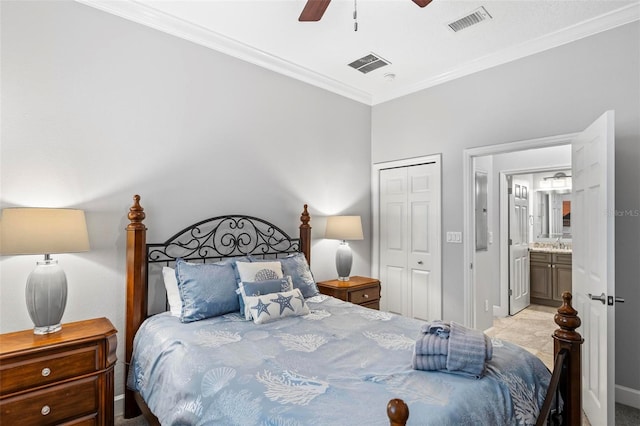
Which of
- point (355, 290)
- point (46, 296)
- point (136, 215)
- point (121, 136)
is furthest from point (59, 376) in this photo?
point (355, 290)

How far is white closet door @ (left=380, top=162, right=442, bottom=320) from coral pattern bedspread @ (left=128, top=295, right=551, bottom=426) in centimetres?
175

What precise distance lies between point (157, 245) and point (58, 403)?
113cm

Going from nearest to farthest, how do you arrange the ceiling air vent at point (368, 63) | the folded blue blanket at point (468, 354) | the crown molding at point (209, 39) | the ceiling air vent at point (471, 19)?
the folded blue blanket at point (468, 354)
the crown molding at point (209, 39)
the ceiling air vent at point (471, 19)
the ceiling air vent at point (368, 63)

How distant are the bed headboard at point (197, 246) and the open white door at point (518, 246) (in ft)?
10.9

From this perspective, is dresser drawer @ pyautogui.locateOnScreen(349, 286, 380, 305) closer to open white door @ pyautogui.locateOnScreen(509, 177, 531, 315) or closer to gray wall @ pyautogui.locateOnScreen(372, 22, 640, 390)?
gray wall @ pyautogui.locateOnScreen(372, 22, 640, 390)

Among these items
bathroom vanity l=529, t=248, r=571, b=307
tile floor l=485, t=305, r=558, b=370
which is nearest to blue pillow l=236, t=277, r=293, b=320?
tile floor l=485, t=305, r=558, b=370

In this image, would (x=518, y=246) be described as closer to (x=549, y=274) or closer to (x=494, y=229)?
(x=549, y=274)

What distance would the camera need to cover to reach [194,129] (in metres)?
2.94

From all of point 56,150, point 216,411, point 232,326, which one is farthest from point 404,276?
point 56,150

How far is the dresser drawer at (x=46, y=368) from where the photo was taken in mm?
1730

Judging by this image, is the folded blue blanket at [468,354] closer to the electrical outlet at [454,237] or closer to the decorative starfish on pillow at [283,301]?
the decorative starfish on pillow at [283,301]

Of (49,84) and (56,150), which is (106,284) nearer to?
(56,150)

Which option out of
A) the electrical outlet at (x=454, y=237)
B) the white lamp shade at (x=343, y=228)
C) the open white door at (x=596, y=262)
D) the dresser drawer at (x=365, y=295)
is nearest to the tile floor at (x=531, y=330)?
the open white door at (x=596, y=262)

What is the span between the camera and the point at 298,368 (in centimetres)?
162
